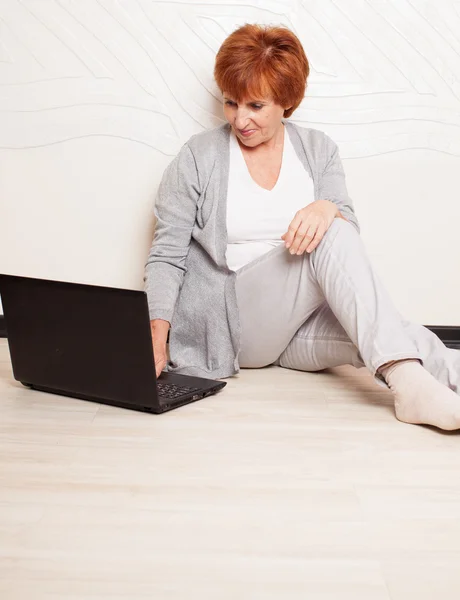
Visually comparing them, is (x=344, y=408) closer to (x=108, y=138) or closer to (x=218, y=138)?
(x=218, y=138)

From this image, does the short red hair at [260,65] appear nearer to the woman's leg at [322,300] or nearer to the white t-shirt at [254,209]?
the white t-shirt at [254,209]

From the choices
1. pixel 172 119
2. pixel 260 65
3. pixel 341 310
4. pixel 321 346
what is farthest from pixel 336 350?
pixel 172 119

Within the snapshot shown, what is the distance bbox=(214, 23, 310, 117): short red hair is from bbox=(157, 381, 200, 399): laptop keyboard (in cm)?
73

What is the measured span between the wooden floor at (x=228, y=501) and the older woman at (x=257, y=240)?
209 millimetres

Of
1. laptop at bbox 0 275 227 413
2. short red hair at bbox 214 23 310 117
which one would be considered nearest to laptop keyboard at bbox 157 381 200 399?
laptop at bbox 0 275 227 413

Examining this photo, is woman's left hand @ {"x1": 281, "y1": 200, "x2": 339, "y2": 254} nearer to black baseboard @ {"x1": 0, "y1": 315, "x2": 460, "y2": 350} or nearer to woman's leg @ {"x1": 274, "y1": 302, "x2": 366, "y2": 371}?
woman's leg @ {"x1": 274, "y1": 302, "x2": 366, "y2": 371}

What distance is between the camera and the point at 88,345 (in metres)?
1.73

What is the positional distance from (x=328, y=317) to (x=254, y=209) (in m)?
0.34

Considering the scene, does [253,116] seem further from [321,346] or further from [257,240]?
[321,346]

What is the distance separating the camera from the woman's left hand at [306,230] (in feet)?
5.83

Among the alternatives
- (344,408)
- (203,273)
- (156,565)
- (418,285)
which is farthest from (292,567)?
(418,285)

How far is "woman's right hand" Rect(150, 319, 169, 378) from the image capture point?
72.1 inches

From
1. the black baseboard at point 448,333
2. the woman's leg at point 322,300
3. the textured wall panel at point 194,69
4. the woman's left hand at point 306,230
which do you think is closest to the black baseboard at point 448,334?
the black baseboard at point 448,333

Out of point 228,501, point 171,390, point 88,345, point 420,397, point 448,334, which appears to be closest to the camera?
point 228,501
